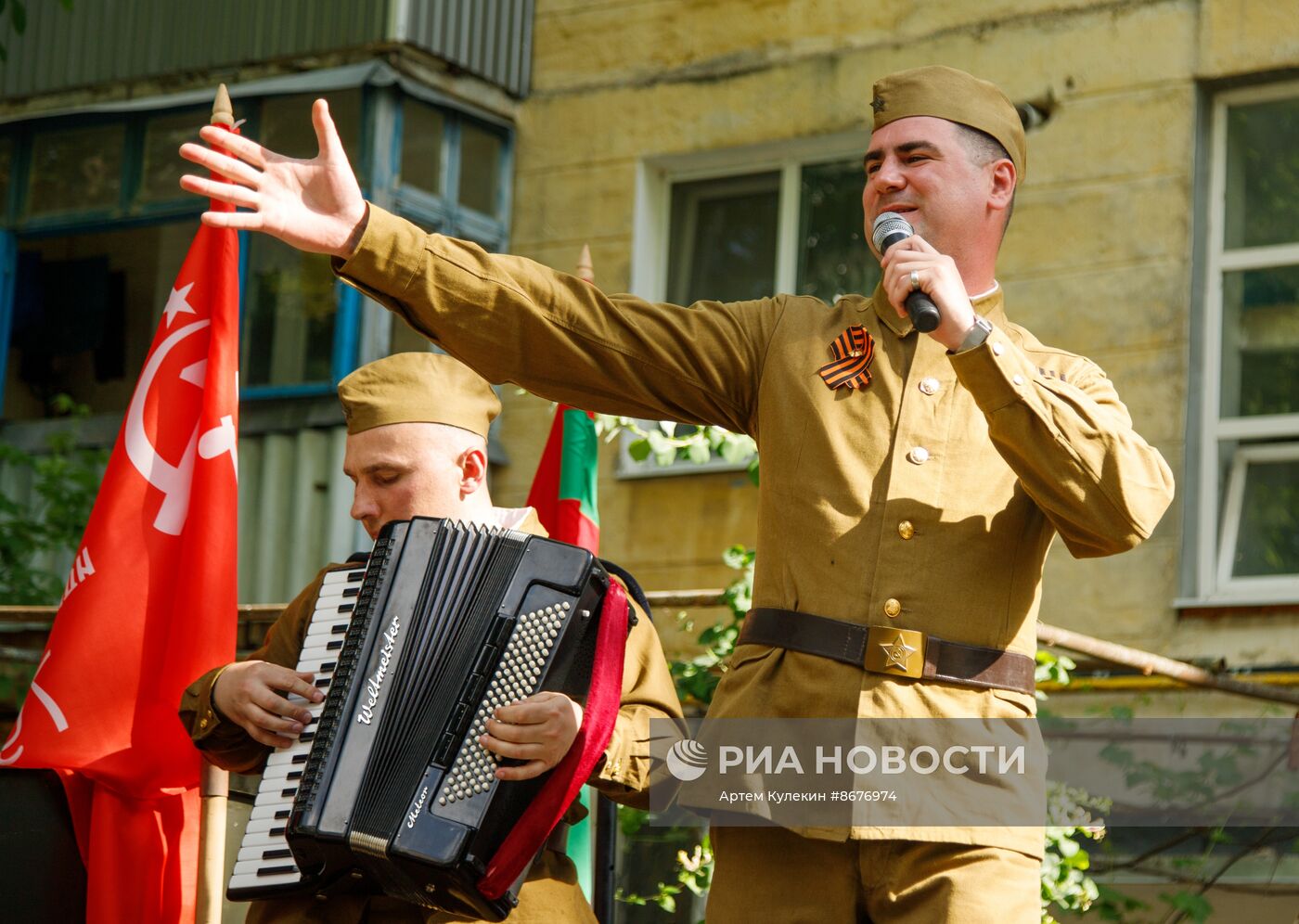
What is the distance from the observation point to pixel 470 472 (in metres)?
4.62

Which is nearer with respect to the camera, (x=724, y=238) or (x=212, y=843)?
(x=212, y=843)

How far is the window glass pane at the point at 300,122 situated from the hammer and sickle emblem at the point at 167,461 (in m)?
4.22

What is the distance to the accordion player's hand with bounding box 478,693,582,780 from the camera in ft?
12.3

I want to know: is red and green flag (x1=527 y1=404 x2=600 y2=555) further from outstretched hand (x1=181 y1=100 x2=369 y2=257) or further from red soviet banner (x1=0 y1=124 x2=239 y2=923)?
outstretched hand (x1=181 y1=100 x2=369 y2=257)

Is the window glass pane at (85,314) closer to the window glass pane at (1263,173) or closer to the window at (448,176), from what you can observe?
the window at (448,176)

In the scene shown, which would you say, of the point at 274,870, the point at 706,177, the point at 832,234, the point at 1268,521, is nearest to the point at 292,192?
the point at 274,870

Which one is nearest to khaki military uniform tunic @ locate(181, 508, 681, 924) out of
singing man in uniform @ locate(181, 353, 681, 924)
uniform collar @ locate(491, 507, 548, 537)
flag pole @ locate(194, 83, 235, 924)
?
singing man in uniform @ locate(181, 353, 681, 924)

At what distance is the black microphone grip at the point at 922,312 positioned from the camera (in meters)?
3.12

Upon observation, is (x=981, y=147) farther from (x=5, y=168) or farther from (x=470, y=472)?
(x=5, y=168)

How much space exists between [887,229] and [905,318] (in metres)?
0.21

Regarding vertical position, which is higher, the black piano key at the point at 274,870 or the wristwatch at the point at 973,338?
the wristwatch at the point at 973,338

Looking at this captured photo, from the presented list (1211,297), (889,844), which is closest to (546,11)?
(1211,297)

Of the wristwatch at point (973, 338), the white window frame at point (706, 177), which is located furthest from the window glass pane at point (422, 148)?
the wristwatch at point (973, 338)

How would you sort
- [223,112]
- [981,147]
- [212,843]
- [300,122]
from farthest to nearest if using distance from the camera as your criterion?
1. [300,122]
2. [223,112]
3. [212,843]
4. [981,147]
